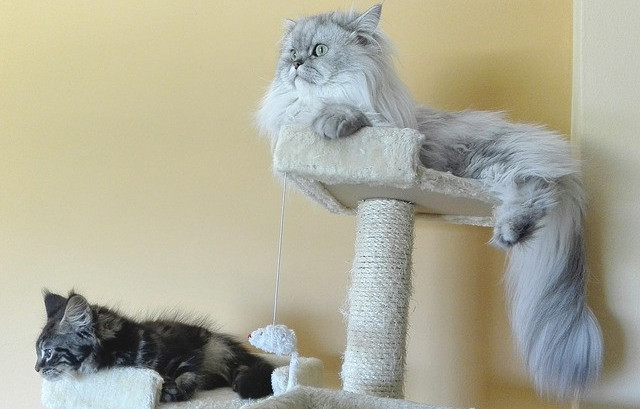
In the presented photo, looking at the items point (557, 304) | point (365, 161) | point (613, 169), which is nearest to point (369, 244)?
point (365, 161)

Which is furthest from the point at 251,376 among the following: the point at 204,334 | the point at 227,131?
the point at 227,131

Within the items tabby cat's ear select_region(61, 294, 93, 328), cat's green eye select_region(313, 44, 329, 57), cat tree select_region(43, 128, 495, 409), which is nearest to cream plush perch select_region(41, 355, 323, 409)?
cat tree select_region(43, 128, 495, 409)

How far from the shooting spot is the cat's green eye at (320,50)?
1.38 meters

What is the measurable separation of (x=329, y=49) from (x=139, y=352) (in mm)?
752

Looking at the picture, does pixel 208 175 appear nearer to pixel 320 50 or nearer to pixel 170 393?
pixel 320 50

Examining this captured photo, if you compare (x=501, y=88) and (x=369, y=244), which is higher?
(x=501, y=88)

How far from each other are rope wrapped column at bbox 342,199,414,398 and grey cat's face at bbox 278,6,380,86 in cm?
29

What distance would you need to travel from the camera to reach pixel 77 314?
4.50ft

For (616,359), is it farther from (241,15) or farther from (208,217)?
(241,15)

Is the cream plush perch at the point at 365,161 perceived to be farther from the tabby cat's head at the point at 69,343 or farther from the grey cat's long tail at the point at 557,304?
the tabby cat's head at the point at 69,343

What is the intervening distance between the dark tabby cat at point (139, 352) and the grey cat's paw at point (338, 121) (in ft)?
1.81

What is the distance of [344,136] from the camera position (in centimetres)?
122

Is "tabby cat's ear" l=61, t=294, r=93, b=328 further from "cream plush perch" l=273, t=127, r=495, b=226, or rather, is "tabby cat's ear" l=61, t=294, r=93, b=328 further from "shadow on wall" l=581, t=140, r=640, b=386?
"shadow on wall" l=581, t=140, r=640, b=386

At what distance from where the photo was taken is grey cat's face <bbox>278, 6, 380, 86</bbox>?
136 cm
